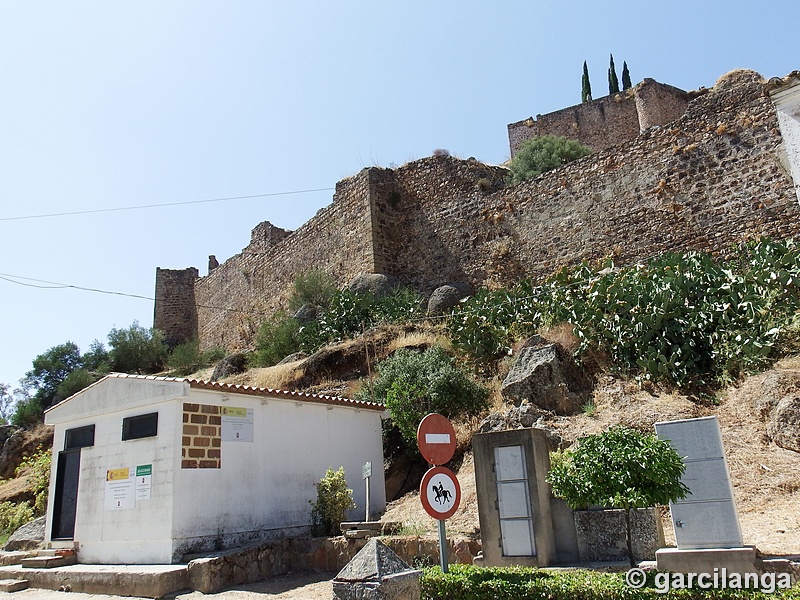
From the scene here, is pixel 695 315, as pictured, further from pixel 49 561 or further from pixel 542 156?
pixel 542 156

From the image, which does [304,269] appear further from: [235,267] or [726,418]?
[726,418]

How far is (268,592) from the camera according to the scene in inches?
327

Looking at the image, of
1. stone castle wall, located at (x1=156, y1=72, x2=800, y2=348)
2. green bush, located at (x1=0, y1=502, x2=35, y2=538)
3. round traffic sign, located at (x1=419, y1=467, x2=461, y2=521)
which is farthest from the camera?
green bush, located at (x1=0, y1=502, x2=35, y2=538)

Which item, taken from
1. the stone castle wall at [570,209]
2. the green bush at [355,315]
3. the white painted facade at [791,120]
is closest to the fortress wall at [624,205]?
the stone castle wall at [570,209]

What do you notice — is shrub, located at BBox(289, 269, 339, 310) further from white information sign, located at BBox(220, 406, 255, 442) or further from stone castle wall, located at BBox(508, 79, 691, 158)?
stone castle wall, located at BBox(508, 79, 691, 158)

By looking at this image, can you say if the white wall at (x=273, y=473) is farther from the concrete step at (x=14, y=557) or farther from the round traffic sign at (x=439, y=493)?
the round traffic sign at (x=439, y=493)

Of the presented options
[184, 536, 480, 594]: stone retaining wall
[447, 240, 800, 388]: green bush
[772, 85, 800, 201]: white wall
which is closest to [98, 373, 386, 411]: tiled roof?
[184, 536, 480, 594]: stone retaining wall

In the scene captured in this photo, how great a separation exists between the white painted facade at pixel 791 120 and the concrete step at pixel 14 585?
52.3ft

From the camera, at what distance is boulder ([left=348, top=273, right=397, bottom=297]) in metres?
19.9

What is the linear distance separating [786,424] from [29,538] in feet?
44.5

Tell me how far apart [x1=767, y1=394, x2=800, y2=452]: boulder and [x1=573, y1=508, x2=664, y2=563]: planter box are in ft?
9.53

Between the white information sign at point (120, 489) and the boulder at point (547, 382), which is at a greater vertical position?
the boulder at point (547, 382)

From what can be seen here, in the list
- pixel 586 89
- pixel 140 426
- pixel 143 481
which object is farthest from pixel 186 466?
pixel 586 89

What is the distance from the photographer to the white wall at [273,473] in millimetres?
9469
